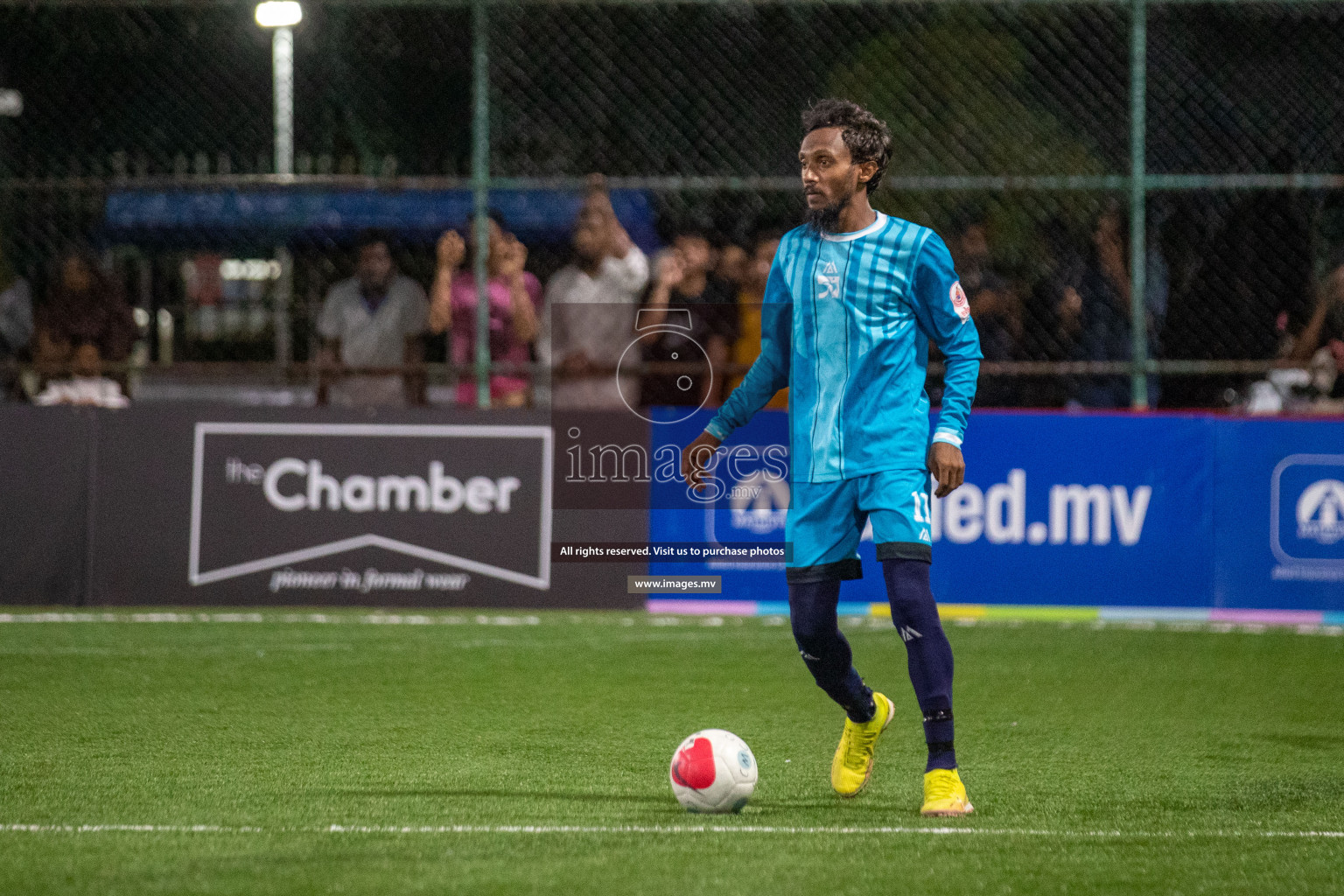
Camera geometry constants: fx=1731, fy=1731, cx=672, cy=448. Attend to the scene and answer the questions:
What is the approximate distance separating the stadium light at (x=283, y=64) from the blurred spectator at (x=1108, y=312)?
5346 millimetres

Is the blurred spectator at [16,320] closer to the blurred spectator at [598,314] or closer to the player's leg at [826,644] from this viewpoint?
the blurred spectator at [598,314]

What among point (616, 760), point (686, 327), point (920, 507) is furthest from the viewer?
point (686, 327)

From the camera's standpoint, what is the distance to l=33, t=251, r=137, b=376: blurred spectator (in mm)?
11141

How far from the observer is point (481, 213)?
1098 centimetres

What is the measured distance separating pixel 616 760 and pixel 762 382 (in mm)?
1438

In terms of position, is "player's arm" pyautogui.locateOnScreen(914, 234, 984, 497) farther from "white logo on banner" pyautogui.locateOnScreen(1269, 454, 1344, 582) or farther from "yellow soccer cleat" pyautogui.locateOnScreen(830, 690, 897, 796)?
"white logo on banner" pyautogui.locateOnScreen(1269, 454, 1344, 582)

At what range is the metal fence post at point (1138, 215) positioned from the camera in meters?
10.9

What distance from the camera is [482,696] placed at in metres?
7.41

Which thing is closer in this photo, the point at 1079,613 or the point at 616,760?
the point at 616,760

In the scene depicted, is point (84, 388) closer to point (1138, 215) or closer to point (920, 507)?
point (1138, 215)

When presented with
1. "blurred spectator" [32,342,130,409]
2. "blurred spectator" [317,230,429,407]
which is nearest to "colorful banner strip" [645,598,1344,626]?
"blurred spectator" [317,230,429,407]

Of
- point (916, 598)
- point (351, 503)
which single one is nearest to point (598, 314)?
point (351, 503)

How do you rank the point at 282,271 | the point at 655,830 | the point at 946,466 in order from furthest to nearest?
the point at 282,271, the point at 946,466, the point at 655,830

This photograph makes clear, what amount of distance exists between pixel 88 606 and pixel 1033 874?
758 cm
